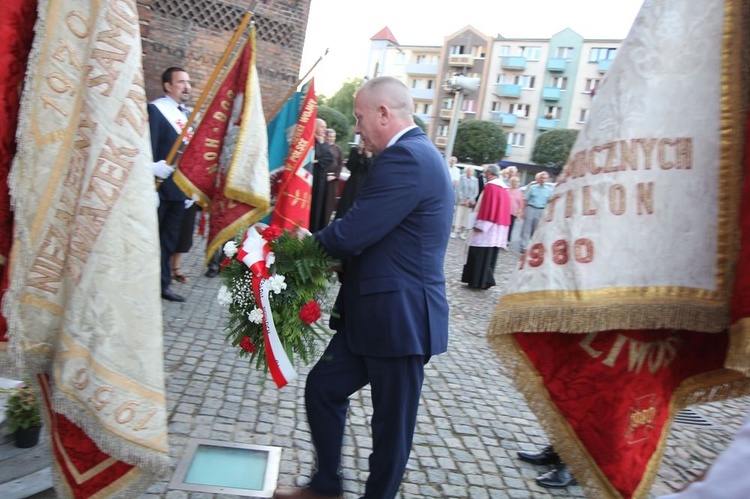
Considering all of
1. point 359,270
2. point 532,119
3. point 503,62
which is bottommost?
point 359,270

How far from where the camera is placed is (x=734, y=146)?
5.02 feet

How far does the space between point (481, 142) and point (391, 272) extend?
1901 inches

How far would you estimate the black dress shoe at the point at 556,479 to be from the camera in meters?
3.79

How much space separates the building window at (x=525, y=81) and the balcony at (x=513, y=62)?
95 centimetres

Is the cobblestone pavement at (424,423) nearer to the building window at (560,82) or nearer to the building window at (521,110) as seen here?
the building window at (560,82)

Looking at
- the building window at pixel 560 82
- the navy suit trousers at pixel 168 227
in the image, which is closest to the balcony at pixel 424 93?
the building window at pixel 560 82

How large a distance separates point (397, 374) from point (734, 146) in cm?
169

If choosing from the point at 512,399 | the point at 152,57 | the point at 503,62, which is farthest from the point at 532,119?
the point at 512,399

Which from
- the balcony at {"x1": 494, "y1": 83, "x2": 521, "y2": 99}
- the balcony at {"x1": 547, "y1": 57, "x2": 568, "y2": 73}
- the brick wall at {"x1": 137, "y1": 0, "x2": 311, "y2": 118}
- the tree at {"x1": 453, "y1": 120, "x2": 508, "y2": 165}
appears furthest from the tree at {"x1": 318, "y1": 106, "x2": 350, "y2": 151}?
the balcony at {"x1": 547, "y1": 57, "x2": 568, "y2": 73}

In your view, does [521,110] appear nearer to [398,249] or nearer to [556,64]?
[556,64]

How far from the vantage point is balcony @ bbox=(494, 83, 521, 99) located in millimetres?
60938

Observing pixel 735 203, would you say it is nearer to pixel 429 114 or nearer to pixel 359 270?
pixel 359 270

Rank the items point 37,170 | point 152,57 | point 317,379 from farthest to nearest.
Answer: point 152,57 < point 317,379 < point 37,170

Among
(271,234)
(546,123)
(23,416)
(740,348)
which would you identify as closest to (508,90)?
(546,123)
